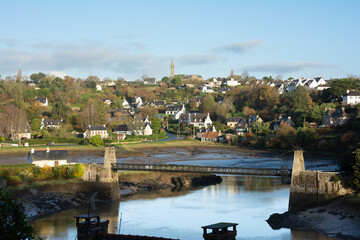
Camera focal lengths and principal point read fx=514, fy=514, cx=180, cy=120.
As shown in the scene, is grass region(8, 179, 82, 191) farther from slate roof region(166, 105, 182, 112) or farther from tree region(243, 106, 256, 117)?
slate roof region(166, 105, 182, 112)

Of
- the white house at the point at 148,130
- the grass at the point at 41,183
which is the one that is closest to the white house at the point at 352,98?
the white house at the point at 148,130

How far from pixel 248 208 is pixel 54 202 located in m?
16.3

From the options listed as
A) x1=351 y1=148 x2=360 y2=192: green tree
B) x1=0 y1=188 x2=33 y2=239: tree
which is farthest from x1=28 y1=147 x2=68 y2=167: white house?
x1=0 y1=188 x2=33 y2=239: tree

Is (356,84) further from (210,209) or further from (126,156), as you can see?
(210,209)

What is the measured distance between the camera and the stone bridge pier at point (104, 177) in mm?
48406

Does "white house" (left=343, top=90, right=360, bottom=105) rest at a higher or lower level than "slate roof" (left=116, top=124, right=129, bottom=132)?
higher

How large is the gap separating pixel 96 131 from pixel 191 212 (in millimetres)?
67061

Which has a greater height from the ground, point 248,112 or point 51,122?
point 248,112

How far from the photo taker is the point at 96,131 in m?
105

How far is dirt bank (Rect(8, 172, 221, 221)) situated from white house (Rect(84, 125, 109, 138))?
160 ft

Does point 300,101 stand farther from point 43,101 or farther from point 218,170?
point 218,170

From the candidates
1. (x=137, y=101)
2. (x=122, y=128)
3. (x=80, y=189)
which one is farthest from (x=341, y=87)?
(x=80, y=189)

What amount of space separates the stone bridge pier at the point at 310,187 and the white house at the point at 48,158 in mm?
23708

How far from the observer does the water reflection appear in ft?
112
